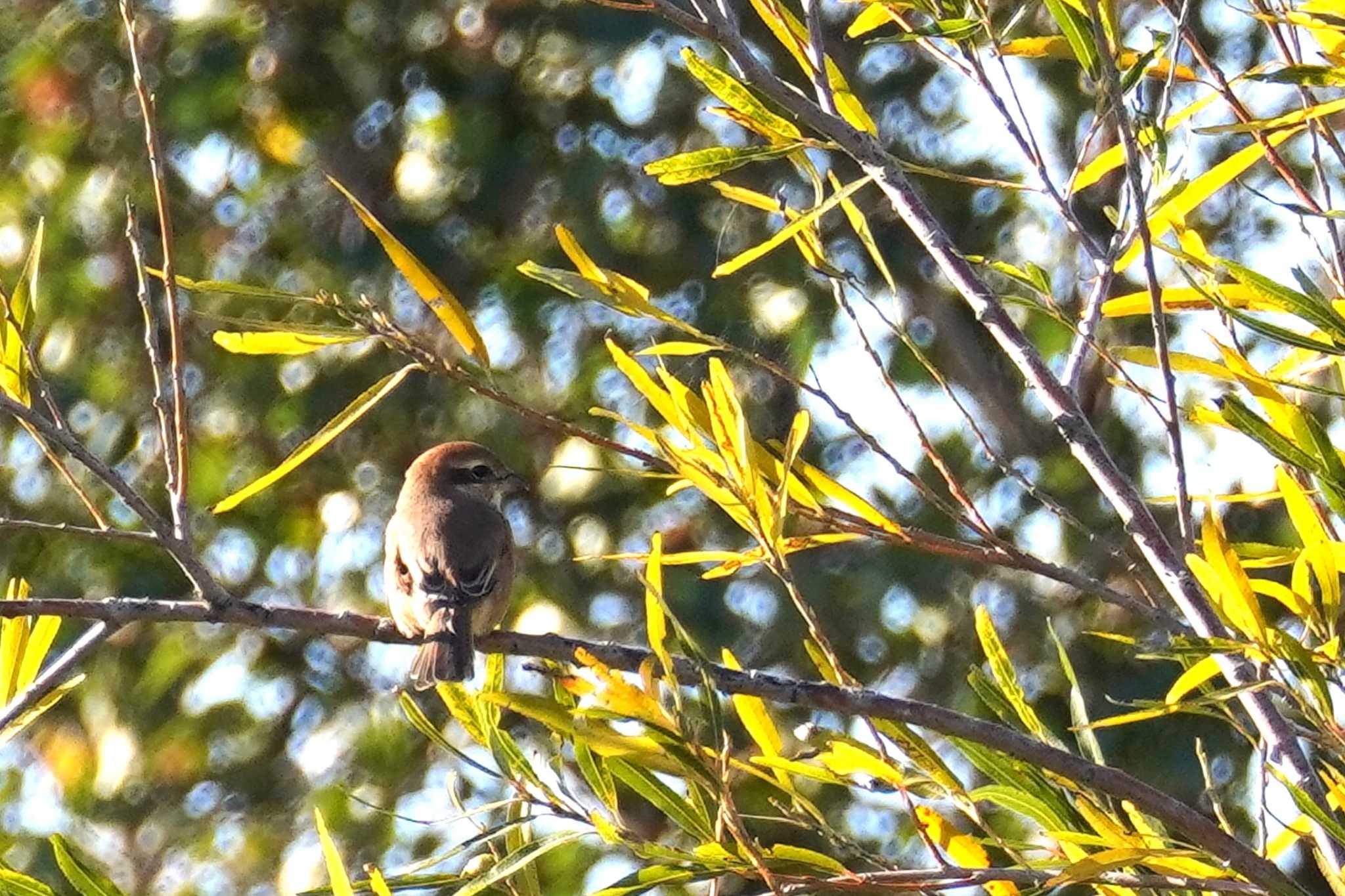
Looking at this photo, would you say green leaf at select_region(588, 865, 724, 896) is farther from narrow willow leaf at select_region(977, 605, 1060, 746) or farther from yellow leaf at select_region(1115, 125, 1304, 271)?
yellow leaf at select_region(1115, 125, 1304, 271)

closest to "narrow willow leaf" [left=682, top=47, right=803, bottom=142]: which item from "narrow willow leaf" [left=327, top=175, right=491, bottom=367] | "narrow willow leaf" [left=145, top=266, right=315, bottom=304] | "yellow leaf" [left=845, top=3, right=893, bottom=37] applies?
"yellow leaf" [left=845, top=3, right=893, bottom=37]

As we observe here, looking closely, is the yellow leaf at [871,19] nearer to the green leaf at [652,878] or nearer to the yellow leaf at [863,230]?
the yellow leaf at [863,230]

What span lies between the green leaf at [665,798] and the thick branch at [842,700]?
0.14 m

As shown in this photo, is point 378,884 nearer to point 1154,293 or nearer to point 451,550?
point 1154,293

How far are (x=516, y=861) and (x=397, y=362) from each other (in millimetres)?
2731

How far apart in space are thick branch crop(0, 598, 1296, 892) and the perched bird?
1.75 m

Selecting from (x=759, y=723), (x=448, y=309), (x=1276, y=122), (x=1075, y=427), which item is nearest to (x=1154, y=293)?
(x=1075, y=427)

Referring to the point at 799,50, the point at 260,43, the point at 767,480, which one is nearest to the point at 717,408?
the point at 767,480

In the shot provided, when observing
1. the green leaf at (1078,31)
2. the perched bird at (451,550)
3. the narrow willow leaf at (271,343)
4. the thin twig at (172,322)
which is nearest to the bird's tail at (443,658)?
the perched bird at (451,550)

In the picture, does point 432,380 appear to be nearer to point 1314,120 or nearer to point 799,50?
point 799,50

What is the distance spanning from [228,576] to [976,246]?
1870 mm

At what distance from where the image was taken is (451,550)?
4.48 m

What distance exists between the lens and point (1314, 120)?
6.68 ft

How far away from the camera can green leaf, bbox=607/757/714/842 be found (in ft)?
6.63
